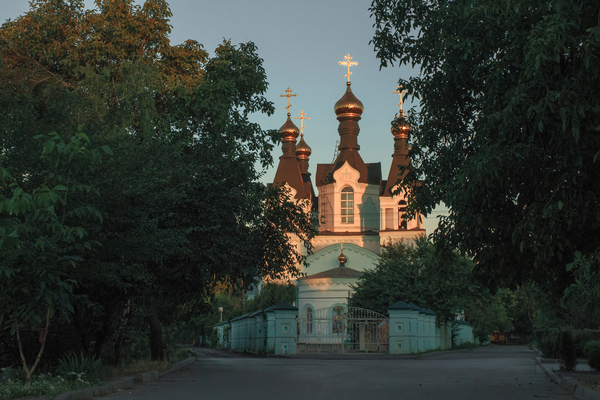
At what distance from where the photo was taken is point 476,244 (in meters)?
10.4

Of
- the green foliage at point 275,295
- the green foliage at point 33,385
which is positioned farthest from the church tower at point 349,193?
the green foliage at point 33,385

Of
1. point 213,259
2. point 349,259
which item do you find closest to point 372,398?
point 213,259

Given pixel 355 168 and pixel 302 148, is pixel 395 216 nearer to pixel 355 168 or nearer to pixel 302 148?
pixel 355 168

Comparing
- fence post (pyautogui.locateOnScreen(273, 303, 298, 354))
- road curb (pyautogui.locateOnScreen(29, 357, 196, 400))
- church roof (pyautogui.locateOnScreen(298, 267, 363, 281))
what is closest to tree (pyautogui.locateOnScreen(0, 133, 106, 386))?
road curb (pyautogui.locateOnScreen(29, 357, 196, 400))

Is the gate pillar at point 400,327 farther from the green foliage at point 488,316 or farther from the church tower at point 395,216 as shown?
the church tower at point 395,216

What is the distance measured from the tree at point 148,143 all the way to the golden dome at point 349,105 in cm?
3882

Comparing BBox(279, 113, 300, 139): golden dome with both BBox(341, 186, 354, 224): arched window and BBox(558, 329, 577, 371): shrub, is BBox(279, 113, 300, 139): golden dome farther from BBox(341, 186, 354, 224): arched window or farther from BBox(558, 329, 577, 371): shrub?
BBox(558, 329, 577, 371): shrub

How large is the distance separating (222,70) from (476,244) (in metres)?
11.0

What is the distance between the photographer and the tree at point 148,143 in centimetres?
1230

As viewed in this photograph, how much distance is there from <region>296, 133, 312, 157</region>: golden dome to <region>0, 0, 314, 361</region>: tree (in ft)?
153

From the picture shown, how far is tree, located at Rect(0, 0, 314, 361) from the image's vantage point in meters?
12.3

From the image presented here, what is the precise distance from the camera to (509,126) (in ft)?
27.0

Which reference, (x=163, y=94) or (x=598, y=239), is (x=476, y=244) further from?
(x=163, y=94)

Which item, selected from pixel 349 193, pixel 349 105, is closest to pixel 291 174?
pixel 349 193
